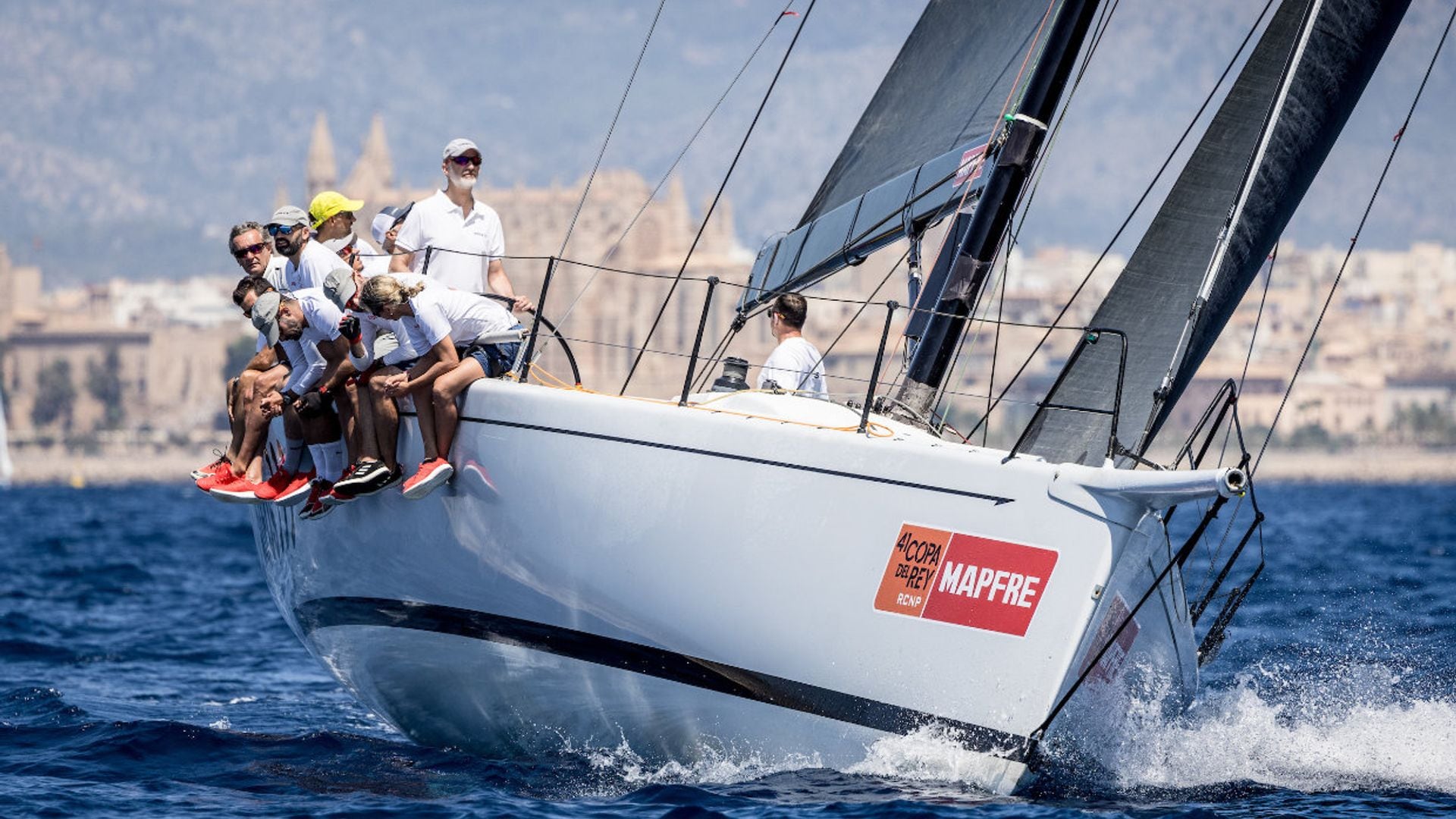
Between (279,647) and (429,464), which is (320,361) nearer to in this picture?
(429,464)

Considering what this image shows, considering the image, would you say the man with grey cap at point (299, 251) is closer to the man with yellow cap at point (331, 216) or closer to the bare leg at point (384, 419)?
the man with yellow cap at point (331, 216)

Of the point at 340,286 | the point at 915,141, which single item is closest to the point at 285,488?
the point at 340,286

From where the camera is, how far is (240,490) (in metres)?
6.72

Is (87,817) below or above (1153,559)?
below

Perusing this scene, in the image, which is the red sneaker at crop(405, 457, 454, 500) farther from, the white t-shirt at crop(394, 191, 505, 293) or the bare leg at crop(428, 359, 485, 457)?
the white t-shirt at crop(394, 191, 505, 293)

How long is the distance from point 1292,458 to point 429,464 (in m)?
114

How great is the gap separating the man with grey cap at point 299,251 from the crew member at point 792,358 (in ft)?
4.86

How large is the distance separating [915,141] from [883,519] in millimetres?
1701

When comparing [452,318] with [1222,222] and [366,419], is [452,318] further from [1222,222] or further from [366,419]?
[1222,222]

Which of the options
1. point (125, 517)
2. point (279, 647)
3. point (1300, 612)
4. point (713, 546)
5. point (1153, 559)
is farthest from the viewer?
point (125, 517)

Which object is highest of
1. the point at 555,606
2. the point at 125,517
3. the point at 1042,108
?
the point at 1042,108

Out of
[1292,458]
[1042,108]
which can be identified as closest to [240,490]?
[1042,108]

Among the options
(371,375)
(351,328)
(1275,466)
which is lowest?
(371,375)

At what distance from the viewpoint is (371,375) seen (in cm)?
630
